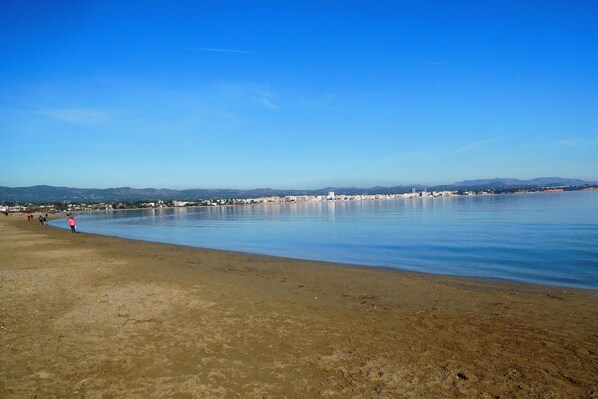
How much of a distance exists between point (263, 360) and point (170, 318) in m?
3.36

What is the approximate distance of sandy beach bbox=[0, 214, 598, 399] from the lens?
607cm

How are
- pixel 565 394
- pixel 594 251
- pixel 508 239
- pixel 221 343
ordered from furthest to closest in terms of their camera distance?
pixel 508 239 < pixel 594 251 < pixel 221 343 < pixel 565 394

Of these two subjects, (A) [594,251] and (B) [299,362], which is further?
(A) [594,251]

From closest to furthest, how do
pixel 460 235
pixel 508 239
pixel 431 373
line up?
pixel 431 373 < pixel 508 239 < pixel 460 235

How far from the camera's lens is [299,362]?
7.02 m

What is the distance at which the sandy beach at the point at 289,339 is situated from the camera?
6074mm

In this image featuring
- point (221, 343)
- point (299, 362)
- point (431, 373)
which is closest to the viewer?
point (431, 373)

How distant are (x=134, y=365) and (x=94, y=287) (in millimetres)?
7210

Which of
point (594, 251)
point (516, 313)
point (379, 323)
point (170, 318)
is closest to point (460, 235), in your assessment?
point (594, 251)

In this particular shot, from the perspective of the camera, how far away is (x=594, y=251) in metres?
22.9

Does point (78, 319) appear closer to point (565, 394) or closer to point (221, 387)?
point (221, 387)

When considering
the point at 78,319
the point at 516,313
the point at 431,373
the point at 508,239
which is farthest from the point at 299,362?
the point at 508,239

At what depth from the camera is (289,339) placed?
8.20 meters

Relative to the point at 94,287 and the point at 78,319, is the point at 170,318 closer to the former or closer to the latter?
the point at 78,319
